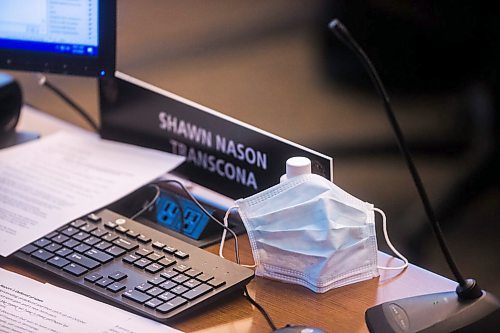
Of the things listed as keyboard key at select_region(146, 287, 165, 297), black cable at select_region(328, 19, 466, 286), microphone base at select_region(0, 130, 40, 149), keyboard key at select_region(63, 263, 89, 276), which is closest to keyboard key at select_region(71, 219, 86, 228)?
keyboard key at select_region(63, 263, 89, 276)

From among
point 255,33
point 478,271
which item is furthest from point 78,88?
point 478,271

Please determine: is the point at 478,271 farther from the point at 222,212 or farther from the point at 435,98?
the point at 222,212

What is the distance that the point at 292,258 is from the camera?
113cm

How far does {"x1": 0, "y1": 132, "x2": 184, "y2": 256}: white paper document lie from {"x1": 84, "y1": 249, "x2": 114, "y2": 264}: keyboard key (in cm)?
9

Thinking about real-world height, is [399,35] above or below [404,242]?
above

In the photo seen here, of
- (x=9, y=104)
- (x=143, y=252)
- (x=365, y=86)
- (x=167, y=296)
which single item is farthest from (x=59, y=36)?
(x=365, y=86)

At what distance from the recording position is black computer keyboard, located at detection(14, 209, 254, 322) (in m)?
1.06

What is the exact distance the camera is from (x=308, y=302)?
3.59 ft

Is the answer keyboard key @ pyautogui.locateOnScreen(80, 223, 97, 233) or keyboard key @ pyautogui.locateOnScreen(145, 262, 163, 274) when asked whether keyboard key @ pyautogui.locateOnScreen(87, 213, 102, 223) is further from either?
keyboard key @ pyautogui.locateOnScreen(145, 262, 163, 274)

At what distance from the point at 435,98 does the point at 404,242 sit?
42 cm

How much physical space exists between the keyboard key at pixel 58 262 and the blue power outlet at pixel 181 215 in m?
0.19

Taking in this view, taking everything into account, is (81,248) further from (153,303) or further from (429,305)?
(429,305)

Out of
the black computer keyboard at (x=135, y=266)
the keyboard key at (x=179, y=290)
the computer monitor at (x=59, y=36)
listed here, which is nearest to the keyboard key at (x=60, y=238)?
the black computer keyboard at (x=135, y=266)

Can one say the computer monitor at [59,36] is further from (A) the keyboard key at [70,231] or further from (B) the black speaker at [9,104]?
(A) the keyboard key at [70,231]
